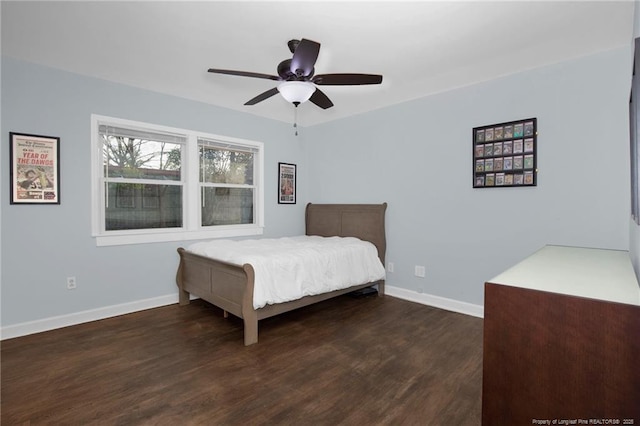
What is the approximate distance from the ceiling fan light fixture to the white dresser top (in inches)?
72.7

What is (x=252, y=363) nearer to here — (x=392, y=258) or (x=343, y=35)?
(x=392, y=258)

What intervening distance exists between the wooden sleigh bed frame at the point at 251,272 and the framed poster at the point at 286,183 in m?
0.35

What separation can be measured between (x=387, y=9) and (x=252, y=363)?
105 inches

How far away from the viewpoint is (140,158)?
3.61 metres

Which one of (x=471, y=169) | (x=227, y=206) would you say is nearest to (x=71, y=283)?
(x=227, y=206)

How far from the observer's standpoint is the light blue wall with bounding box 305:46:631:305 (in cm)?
266

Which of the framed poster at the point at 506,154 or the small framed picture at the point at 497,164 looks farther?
the small framed picture at the point at 497,164

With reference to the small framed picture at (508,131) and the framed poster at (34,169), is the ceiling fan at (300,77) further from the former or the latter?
the framed poster at (34,169)

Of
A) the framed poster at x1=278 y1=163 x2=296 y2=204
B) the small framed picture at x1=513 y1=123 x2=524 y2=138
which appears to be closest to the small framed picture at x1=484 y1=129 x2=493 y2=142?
the small framed picture at x1=513 y1=123 x2=524 y2=138

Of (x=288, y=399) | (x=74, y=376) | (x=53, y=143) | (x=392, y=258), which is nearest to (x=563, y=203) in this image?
(x=392, y=258)

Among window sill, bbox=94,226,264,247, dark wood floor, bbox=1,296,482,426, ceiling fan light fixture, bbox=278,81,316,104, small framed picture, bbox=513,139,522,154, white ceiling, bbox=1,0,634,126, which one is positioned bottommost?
dark wood floor, bbox=1,296,482,426

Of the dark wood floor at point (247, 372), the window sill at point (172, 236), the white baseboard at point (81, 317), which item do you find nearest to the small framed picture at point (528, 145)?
the dark wood floor at point (247, 372)

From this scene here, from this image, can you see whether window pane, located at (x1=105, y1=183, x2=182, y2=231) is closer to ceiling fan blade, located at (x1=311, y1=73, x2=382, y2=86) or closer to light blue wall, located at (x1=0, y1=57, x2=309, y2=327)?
light blue wall, located at (x1=0, y1=57, x2=309, y2=327)

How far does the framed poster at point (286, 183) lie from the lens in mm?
4838
